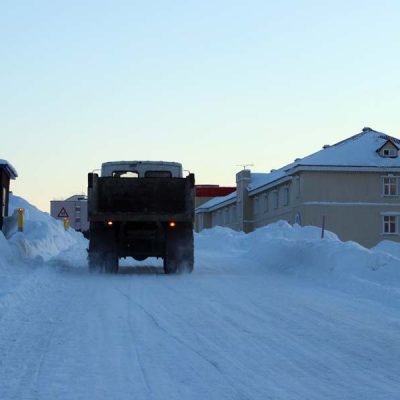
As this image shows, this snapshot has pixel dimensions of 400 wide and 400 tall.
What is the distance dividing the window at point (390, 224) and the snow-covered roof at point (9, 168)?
30774mm

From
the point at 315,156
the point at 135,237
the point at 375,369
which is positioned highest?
the point at 315,156

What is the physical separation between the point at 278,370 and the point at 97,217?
11909mm

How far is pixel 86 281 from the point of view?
52.6 ft

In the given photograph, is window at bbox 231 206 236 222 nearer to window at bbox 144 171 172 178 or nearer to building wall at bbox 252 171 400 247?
building wall at bbox 252 171 400 247

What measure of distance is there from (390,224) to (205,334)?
47.3 meters

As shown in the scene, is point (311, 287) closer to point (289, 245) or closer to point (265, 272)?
point (265, 272)

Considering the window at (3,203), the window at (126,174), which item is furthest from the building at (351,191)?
the window at (126,174)

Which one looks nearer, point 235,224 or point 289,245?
point 289,245

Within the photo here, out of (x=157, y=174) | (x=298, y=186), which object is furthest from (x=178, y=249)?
(x=298, y=186)

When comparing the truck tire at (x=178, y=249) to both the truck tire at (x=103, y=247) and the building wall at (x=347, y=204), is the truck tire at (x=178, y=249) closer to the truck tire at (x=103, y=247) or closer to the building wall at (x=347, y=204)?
the truck tire at (x=103, y=247)

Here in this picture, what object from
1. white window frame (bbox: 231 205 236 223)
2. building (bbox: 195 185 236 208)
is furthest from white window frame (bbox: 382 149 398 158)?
building (bbox: 195 185 236 208)

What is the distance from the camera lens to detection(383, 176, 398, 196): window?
5397 centimetres

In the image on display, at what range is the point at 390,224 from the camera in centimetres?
5394

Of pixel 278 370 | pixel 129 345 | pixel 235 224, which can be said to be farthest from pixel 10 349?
pixel 235 224
